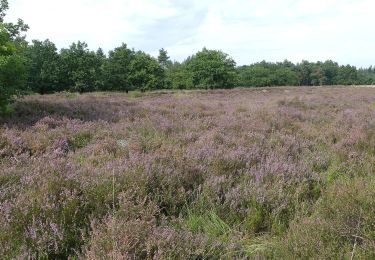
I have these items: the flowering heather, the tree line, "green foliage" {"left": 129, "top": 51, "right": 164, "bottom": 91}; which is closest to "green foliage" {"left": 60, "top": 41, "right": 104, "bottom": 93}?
the tree line

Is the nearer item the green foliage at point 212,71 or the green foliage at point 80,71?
the green foliage at point 80,71

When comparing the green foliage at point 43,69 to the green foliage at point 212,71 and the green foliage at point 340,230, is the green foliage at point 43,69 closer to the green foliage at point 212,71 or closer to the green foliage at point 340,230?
the green foliage at point 212,71

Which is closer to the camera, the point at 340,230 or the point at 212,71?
the point at 340,230

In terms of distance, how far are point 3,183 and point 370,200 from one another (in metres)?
3.55

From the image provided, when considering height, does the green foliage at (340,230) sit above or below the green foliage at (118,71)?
below

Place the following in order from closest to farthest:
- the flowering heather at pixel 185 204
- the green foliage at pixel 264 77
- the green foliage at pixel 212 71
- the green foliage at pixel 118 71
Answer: the flowering heather at pixel 185 204 → the green foliage at pixel 118 71 → the green foliage at pixel 212 71 → the green foliage at pixel 264 77

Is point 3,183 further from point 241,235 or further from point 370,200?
point 370,200

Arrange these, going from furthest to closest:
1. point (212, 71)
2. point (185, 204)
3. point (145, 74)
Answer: point (212, 71) → point (145, 74) → point (185, 204)

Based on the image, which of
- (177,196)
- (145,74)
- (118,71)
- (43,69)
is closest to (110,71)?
(118,71)

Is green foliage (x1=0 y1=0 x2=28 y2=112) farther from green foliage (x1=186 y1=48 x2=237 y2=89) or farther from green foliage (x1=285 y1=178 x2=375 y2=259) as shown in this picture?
green foliage (x1=186 y1=48 x2=237 y2=89)

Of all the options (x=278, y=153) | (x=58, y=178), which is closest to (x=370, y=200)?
(x=278, y=153)

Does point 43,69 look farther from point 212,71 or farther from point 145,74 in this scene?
point 212,71

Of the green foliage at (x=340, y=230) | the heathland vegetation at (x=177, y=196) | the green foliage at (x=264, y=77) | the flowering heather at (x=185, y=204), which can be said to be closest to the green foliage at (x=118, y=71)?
the green foliage at (x=264, y=77)

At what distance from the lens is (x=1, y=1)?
27.8 feet
